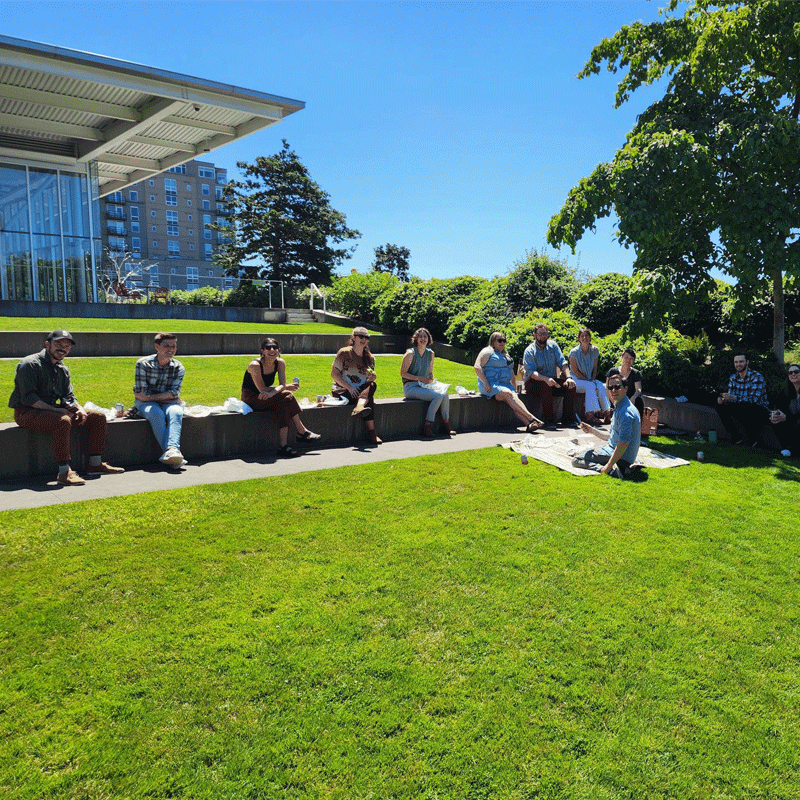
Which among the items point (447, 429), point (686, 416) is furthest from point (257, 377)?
point (686, 416)

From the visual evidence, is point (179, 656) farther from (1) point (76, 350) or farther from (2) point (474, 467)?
(1) point (76, 350)

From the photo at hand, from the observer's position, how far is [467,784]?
273 cm

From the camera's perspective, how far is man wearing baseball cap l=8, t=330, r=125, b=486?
6227 millimetres

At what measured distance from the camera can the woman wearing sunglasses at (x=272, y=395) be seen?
7801 mm

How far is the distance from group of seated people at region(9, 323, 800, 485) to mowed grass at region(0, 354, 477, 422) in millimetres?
1163

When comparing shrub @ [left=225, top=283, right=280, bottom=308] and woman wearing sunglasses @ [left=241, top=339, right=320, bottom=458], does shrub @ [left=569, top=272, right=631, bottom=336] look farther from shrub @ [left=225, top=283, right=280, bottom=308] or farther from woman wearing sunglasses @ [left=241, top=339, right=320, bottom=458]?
shrub @ [left=225, top=283, right=280, bottom=308]

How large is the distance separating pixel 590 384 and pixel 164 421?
6.97 metres

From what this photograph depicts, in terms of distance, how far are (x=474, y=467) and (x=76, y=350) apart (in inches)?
385

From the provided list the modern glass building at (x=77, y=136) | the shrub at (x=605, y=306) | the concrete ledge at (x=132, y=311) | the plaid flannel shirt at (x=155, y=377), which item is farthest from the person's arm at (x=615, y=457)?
the modern glass building at (x=77, y=136)

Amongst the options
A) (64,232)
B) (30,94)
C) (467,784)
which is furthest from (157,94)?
(467,784)

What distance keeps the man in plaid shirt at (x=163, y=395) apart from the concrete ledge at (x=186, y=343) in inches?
263

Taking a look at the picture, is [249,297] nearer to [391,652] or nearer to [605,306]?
[605,306]

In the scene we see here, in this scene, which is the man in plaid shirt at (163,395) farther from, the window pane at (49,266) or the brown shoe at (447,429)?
the window pane at (49,266)

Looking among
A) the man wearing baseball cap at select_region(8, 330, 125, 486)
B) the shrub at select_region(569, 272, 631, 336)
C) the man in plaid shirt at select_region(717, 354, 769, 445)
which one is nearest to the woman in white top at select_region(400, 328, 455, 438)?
the man in plaid shirt at select_region(717, 354, 769, 445)
